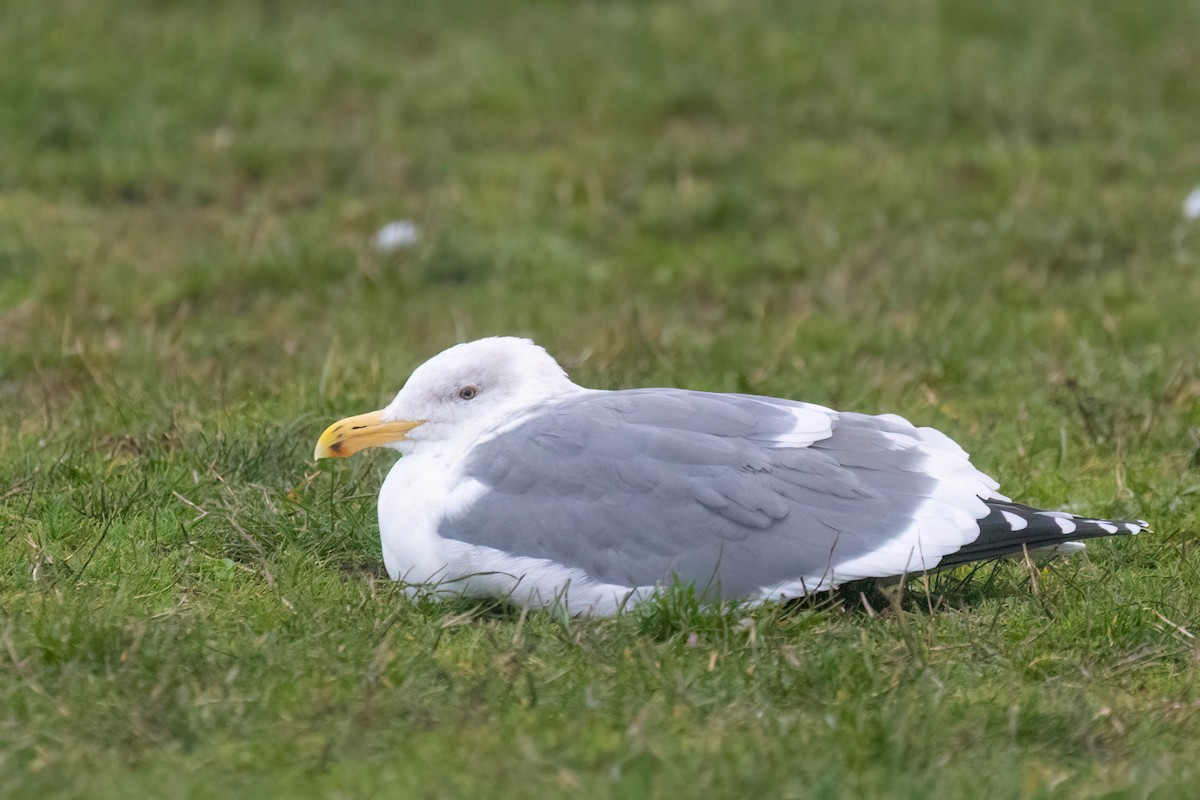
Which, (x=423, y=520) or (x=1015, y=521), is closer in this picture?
(x=1015, y=521)

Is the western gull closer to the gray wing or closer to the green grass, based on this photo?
the gray wing

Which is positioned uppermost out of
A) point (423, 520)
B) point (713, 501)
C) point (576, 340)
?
point (713, 501)

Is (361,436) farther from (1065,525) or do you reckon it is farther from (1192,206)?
(1192,206)

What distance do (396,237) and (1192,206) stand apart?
3934 millimetres

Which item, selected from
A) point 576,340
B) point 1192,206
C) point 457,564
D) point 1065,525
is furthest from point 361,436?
point 1192,206

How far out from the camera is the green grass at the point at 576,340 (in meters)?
3.54

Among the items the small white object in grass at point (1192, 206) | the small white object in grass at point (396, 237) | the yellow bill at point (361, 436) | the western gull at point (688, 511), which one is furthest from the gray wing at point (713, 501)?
the small white object in grass at point (1192, 206)

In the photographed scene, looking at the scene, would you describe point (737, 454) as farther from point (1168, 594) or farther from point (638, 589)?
point (1168, 594)

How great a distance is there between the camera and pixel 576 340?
708 centimetres

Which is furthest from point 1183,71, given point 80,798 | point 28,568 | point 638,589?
point 80,798

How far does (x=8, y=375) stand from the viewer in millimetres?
6645

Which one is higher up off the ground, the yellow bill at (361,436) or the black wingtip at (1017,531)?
the yellow bill at (361,436)

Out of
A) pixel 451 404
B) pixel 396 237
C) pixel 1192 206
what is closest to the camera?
pixel 451 404

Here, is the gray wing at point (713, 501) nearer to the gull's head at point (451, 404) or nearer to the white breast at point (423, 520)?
the white breast at point (423, 520)
